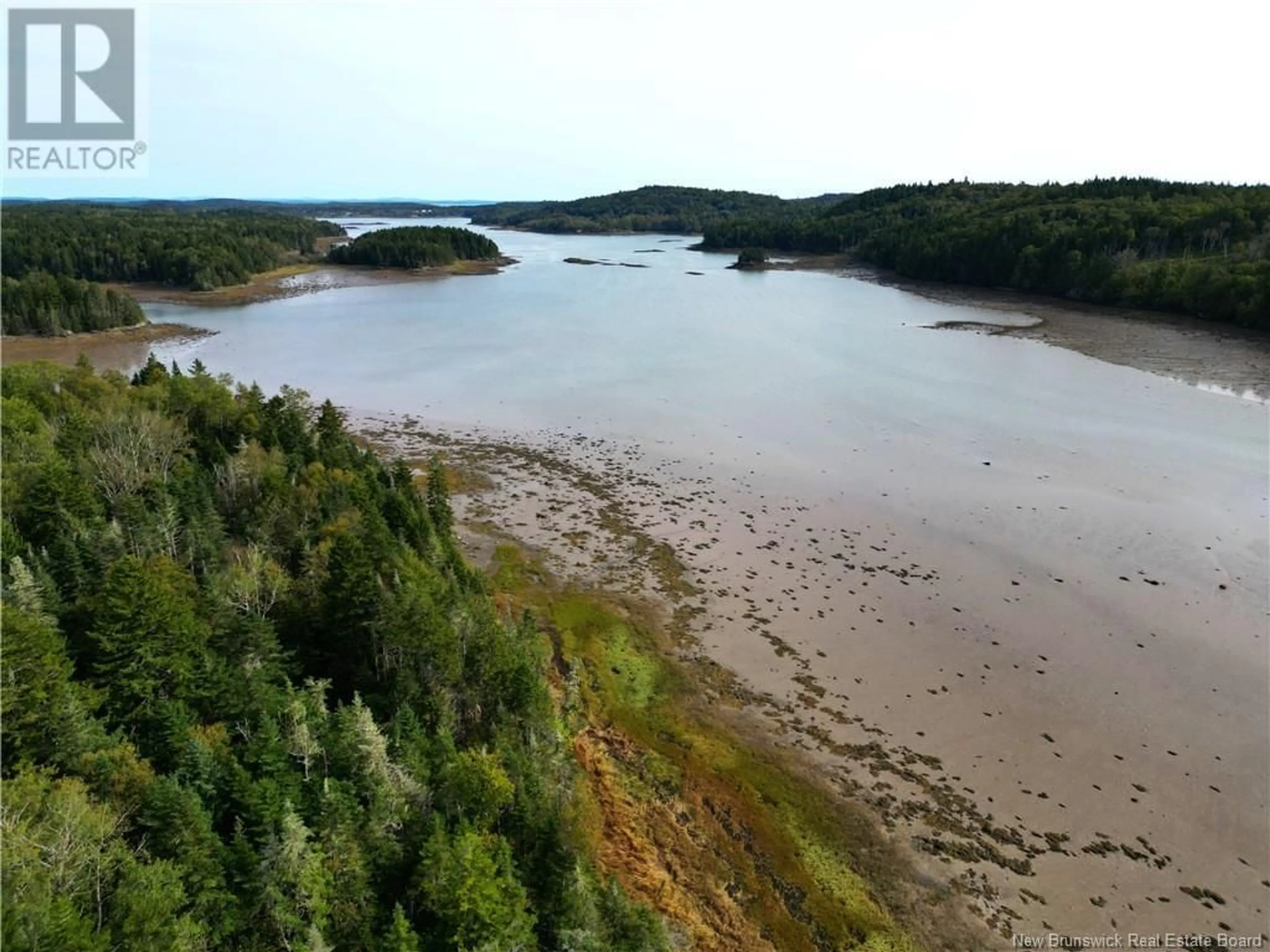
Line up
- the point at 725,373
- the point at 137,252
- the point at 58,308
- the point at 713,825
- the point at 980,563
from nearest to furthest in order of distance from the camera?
the point at 713,825 → the point at 980,563 → the point at 725,373 → the point at 58,308 → the point at 137,252

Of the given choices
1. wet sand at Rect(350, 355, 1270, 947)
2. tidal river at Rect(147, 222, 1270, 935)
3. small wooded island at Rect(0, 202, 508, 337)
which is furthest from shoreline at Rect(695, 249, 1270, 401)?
small wooded island at Rect(0, 202, 508, 337)

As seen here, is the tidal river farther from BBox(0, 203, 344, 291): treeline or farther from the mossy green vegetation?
BBox(0, 203, 344, 291): treeline

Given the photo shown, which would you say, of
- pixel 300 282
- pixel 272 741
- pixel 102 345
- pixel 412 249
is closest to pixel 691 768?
pixel 272 741

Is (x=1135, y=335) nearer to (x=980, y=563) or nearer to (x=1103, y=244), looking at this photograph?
(x=1103, y=244)

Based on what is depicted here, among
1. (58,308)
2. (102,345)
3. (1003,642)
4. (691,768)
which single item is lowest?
(691,768)

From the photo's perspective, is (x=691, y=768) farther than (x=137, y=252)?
No

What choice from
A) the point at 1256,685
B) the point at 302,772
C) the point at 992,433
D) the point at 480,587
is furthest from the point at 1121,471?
the point at 302,772

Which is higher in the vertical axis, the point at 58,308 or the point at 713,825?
the point at 58,308
